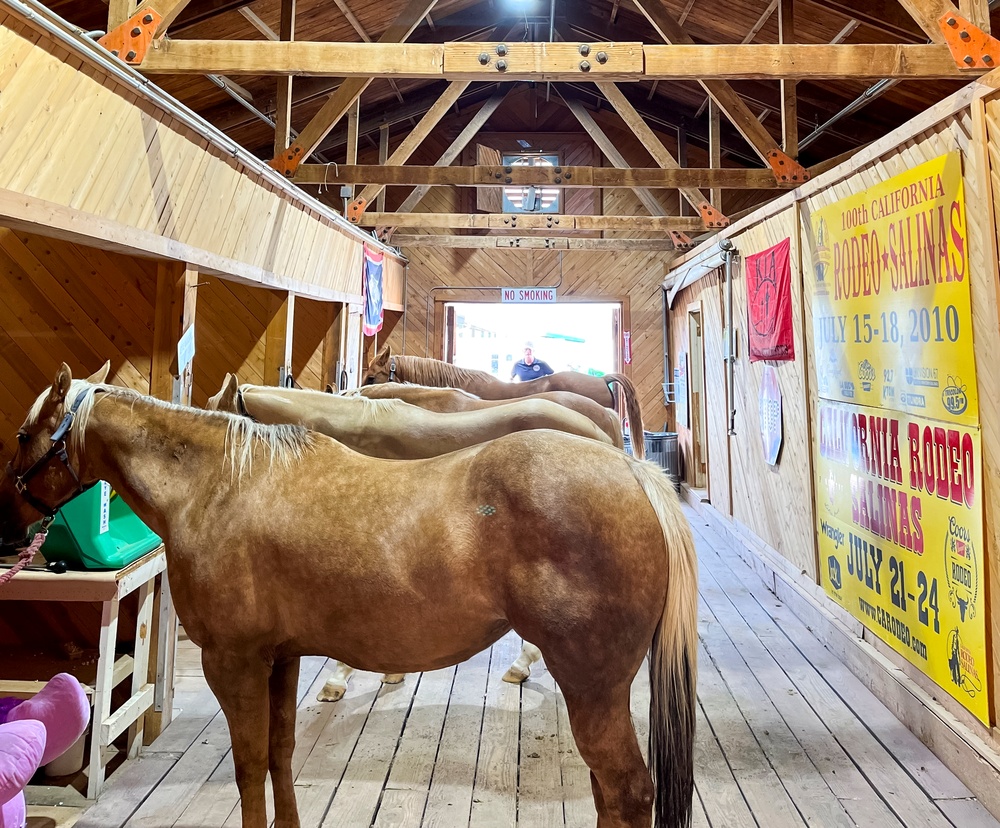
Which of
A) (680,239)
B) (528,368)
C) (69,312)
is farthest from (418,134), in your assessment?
(69,312)

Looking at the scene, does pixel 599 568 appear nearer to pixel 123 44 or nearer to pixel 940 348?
pixel 940 348

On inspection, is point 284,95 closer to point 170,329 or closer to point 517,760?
point 170,329

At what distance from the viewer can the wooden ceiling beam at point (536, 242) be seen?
9.02 m

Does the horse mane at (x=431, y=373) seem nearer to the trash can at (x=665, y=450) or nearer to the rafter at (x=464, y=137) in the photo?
the rafter at (x=464, y=137)

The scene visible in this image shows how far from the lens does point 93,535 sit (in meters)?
2.62

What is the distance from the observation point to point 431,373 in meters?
5.07

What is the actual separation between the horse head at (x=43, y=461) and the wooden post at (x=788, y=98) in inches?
224

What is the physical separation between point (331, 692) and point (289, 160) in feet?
13.0

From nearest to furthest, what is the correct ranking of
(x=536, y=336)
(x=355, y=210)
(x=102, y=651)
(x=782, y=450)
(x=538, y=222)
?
(x=102, y=651)
(x=782, y=450)
(x=355, y=210)
(x=538, y=222)
(x=536, y=336)

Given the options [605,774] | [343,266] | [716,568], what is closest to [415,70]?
[605,774]

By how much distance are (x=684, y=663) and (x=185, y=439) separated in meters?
1.65

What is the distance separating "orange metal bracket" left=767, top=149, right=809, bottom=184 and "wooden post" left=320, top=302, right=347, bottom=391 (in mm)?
4022

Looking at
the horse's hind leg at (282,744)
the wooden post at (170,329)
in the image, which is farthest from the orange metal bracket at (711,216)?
the horse's hind leg at (282,744)

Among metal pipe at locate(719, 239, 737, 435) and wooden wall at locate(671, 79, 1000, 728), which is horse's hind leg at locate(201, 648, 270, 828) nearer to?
wooden wall at locate(671, 79, 1000, 728)
